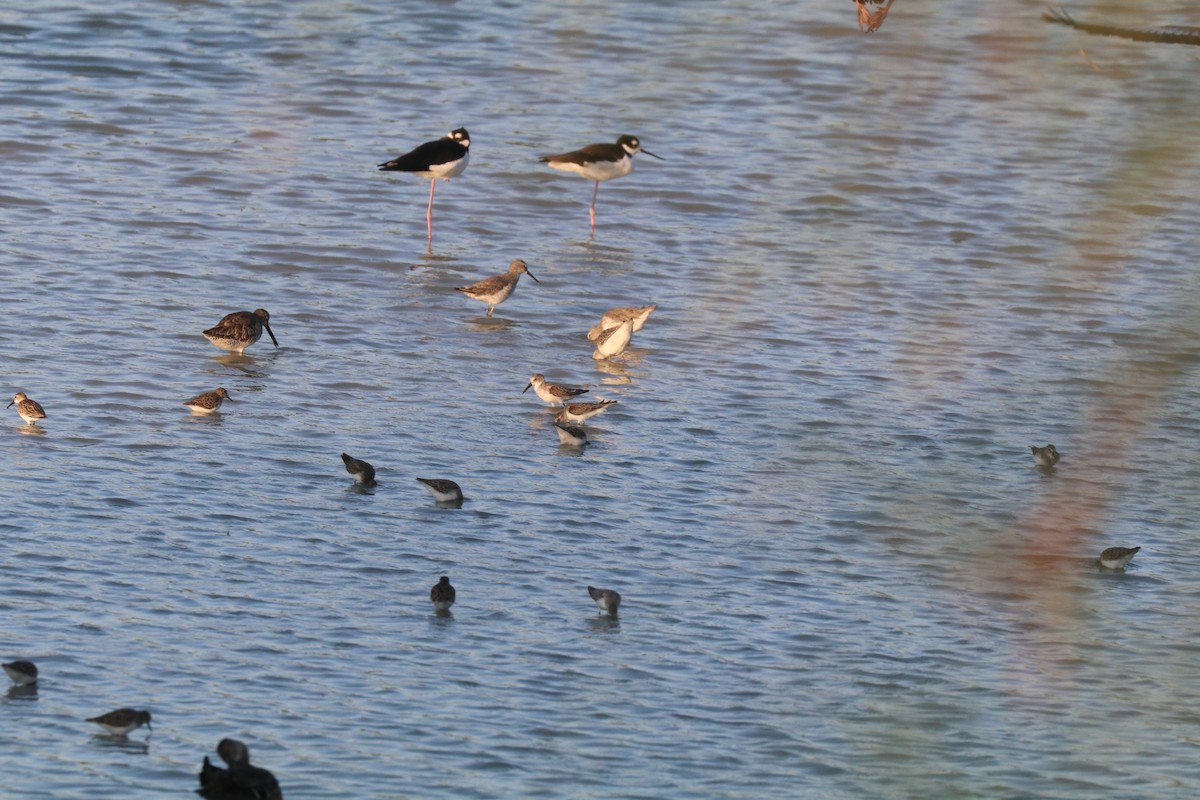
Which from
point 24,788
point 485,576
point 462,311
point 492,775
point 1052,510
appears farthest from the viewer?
point 462,311

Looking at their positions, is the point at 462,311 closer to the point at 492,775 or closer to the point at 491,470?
the point at 491,470

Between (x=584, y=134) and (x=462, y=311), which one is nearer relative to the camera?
(x=462, y=311)

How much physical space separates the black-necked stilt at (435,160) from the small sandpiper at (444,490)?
8872 millimetres

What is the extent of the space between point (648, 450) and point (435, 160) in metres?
8.31

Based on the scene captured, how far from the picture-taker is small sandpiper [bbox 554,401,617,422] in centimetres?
1361

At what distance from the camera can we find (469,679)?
8852mm

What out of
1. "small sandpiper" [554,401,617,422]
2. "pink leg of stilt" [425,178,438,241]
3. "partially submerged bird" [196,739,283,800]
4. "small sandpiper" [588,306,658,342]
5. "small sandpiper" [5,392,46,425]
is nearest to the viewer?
"partially submerged bird" [196,739,283,800]

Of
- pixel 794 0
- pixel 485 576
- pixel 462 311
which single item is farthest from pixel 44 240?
pixel 794 0

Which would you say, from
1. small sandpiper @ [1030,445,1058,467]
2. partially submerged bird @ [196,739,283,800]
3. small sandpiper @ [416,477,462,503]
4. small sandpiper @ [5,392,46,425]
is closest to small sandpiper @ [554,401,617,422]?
small sandpiper @ [416,477,462,503]

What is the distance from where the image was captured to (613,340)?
15562 millimetres

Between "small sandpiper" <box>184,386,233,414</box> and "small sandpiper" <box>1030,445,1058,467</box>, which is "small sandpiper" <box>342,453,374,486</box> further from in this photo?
"small sandpiper" <box>1030,445,1058,467</box>

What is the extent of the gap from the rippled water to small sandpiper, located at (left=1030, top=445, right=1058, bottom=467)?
0.12m

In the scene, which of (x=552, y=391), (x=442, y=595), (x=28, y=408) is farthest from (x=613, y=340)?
(x=442, y=595)

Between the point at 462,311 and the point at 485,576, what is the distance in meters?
7.21
